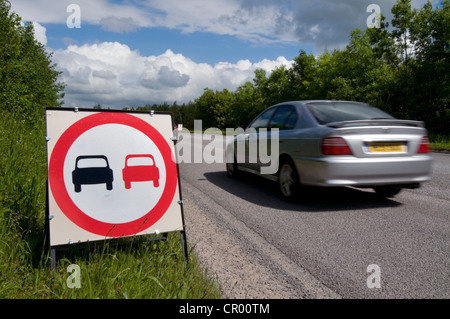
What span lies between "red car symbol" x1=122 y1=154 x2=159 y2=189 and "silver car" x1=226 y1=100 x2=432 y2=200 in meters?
2.74

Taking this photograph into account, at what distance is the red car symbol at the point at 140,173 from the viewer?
2934 millimetres

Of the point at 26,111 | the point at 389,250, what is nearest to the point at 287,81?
the point at 26,111

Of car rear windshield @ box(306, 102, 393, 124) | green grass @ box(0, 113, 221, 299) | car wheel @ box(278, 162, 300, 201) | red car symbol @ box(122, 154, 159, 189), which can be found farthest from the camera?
car wheel @ box(278, 162, 300, 201)

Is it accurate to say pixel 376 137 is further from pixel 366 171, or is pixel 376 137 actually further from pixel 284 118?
pixel 284 118

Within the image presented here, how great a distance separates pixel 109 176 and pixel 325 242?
2.36 m

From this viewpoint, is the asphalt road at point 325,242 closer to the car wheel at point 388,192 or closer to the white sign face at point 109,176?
the car wheel at point 388,192

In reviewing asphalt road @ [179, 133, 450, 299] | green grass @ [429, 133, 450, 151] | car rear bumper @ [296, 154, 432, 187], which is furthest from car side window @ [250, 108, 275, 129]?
green grass @ [429, 133, 450, 151]

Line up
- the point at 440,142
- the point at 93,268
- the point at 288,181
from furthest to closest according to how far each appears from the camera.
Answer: the point at 440,142
the point at 288,181
the point at 93,268

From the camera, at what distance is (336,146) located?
483 centimetres

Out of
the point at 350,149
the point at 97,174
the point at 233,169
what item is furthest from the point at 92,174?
the point at 233,169

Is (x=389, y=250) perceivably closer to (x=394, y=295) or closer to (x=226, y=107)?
(x=394, y=295)

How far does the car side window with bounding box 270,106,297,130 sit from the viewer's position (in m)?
5.86

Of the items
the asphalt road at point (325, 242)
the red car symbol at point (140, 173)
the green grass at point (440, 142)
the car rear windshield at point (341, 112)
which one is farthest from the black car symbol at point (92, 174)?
the green grass at point (440, 142)

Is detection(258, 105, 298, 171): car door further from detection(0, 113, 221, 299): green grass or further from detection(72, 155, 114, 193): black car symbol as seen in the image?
detection(72, 155, 114, 193): black car symbol
